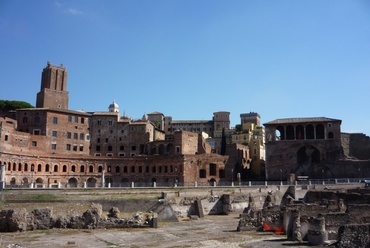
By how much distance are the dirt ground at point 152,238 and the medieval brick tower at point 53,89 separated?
53959 mm

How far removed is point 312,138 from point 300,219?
164 feet

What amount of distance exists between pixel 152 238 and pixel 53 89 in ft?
207

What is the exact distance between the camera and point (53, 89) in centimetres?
8512

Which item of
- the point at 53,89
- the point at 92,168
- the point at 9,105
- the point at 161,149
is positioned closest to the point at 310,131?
the point at 161,149

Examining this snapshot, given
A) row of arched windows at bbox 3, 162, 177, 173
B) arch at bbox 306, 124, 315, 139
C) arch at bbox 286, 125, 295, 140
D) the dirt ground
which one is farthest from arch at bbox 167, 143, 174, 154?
the dirt ground

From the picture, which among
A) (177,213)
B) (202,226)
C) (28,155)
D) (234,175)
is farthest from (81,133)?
(202,226)

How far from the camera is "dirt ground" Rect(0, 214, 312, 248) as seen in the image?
91.8 feet

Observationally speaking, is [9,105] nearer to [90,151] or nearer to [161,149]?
[90,151]

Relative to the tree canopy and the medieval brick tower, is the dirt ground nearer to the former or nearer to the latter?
the medieval brick tower

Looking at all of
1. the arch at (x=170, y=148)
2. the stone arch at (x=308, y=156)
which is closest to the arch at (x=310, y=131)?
the stone arch at (x=308, y=156)

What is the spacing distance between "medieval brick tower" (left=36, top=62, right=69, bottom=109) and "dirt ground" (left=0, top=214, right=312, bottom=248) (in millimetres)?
53959

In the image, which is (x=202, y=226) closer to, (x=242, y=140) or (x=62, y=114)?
(x=62, y=114)

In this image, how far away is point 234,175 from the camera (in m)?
75.6

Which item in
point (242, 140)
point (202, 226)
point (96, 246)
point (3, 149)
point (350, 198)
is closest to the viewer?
point (96, 246)
